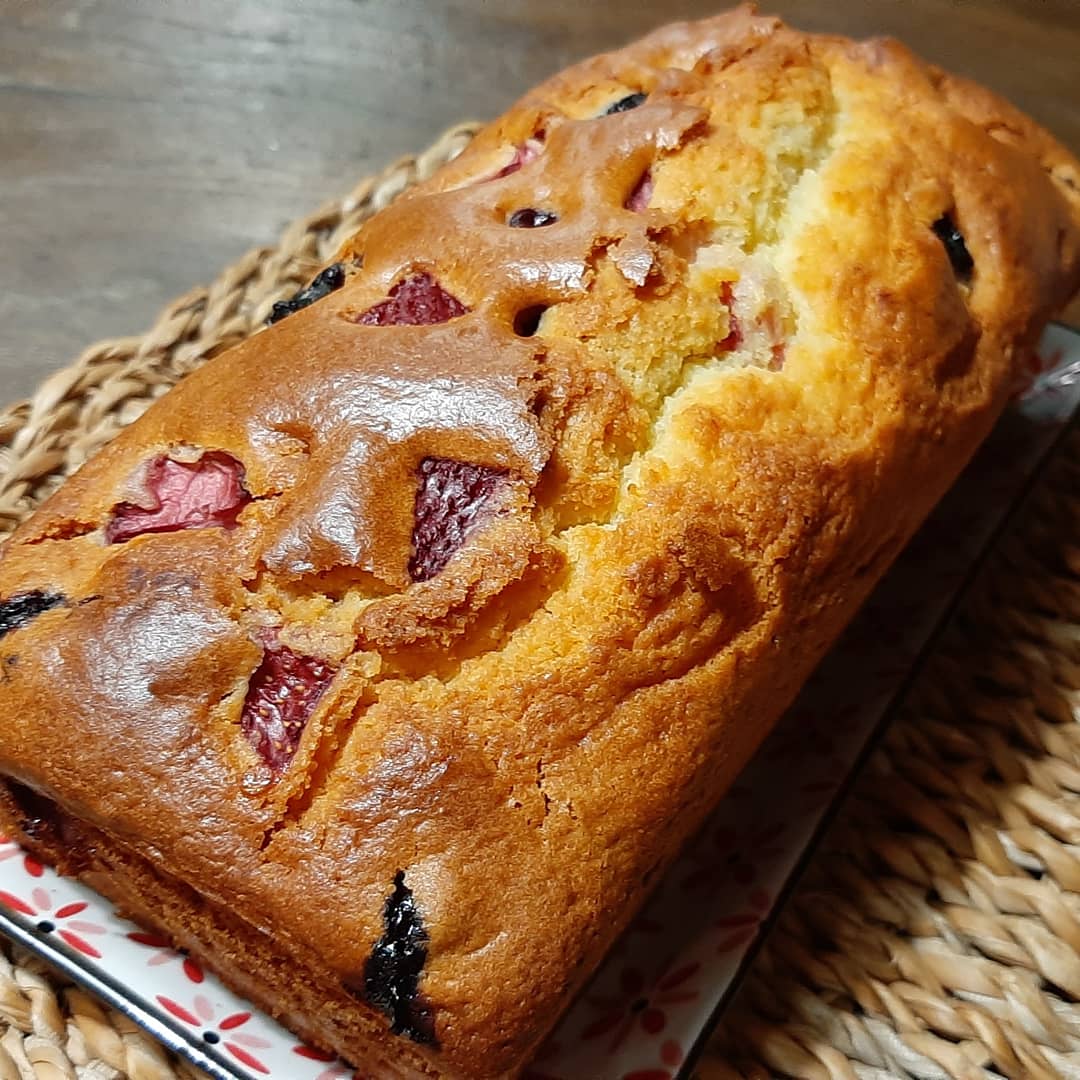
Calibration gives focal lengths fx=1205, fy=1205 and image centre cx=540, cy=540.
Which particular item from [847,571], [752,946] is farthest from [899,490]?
[752,946]

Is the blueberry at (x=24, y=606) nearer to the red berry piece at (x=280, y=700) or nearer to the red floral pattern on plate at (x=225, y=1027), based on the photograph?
the red berry piece at (x=280, y=700)

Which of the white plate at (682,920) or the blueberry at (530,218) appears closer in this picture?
the white plate at (682,920)

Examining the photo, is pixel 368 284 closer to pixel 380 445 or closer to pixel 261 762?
pixel 380 445

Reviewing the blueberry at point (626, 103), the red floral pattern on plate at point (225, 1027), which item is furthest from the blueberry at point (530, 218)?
the red floral pattern on plate at point (225, 1027)

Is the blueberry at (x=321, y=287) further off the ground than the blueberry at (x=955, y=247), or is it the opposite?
the blueberry at (x=955, y=247)

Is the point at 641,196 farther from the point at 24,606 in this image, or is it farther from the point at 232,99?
the point at 232,99

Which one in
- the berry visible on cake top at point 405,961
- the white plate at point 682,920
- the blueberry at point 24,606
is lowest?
the white plate at point 682,920

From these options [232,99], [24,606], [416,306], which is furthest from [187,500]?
[232,99]

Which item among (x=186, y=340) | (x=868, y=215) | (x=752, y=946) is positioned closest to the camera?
(x=752, y=946)
